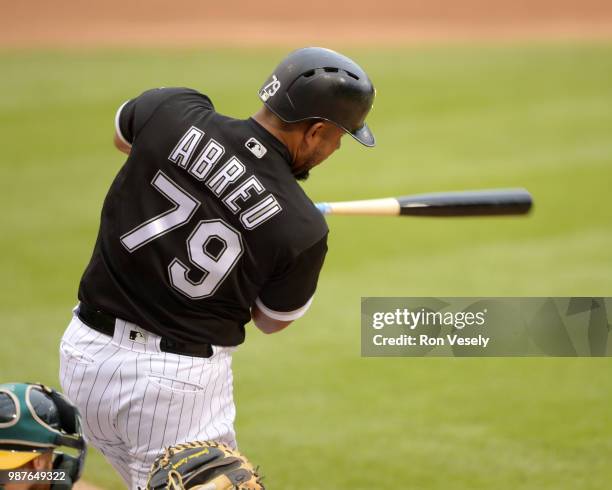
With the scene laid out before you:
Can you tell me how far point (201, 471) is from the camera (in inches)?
109

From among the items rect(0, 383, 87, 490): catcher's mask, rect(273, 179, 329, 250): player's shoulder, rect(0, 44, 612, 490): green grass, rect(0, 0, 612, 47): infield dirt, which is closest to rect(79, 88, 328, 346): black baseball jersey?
rect(273, 179, 329, 250): player's shoulder

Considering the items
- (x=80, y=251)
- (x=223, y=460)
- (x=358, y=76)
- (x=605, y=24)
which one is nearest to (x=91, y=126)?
(x=80, y=251)

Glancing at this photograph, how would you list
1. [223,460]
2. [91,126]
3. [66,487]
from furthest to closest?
[91,126] → [223,460] → [66,487]

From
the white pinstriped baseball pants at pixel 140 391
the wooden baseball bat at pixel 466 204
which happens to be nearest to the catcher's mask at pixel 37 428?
the white pinstriped baseball pants at pixel 140 391

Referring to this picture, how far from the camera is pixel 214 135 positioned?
11.1 ft

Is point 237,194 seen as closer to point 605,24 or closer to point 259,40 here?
point 259,40

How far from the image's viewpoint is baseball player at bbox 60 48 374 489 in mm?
3338

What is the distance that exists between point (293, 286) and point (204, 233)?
0.36m

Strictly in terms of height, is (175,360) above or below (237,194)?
below

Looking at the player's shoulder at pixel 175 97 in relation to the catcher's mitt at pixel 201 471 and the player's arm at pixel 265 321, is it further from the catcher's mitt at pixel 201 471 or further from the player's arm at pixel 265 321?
the catcher's mitt at pixel 201 471

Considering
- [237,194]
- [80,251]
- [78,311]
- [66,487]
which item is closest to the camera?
[66,487]

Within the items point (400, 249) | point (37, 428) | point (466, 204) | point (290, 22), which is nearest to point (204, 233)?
point (37, 428)

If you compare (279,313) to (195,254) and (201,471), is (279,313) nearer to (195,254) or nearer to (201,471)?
(195,254)

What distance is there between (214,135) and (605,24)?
15552mm
